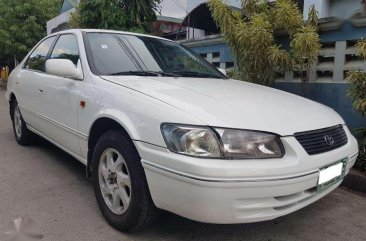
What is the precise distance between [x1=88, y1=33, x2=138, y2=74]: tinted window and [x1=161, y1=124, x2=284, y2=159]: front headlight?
3.79ft

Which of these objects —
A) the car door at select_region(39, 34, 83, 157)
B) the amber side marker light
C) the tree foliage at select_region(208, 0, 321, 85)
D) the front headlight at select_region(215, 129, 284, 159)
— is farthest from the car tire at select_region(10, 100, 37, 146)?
the front headlight at select_region(215, 129, 284, 159)

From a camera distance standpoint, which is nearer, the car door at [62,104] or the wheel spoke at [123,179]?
the wheel spoke at [123,179]

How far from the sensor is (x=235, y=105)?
2480mm

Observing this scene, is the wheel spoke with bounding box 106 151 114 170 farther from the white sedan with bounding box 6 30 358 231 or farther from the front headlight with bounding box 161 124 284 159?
the front headlight with bounding box 161 124 284 159

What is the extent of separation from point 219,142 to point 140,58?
5.06 ft

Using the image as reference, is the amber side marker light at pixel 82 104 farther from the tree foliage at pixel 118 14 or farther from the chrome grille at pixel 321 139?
the tree foliage at pixel 118 14

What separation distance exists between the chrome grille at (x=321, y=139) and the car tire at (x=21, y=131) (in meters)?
3.72

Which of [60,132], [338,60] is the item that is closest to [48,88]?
[60,132]

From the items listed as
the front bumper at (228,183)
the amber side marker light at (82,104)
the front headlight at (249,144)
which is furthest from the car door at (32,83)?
the front headlight at (249,144)

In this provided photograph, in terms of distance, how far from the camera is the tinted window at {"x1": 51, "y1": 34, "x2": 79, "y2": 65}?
349 centimetres

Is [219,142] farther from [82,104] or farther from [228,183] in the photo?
[82,104]

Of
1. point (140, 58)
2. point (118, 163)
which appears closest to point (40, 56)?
point (140, 58)

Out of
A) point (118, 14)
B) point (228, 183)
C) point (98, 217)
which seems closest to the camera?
point (228, 183)

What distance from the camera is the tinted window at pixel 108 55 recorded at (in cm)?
315
